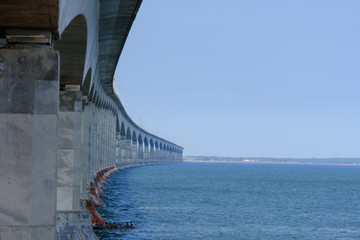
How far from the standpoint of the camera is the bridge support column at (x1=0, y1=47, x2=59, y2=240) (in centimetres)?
1038

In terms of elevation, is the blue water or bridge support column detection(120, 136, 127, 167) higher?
bridge support column detection(120, 136, 127, 167)

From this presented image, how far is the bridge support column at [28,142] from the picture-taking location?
408 inches

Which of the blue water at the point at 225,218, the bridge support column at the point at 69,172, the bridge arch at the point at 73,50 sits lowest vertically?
the blue water at the point at 225,218

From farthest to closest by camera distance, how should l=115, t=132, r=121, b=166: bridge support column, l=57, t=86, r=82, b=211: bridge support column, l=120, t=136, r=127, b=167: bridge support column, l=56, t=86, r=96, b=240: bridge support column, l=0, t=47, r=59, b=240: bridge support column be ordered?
l=120, t=136, r=127, b=167: bridge support column
l=115, t=132, r=121, b=166: bridge support column
l=57, t=86, r=82, b=211: bridge support column
l=56, t=86, r=96, b=240: bridge support column
l=0, t=47, r=59, b=240: bridge support column

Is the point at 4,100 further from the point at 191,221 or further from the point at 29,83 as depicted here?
the point at 191,221

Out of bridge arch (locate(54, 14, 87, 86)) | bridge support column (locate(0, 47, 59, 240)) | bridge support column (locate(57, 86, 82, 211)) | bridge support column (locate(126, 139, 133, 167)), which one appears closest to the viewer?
bridge support column (locate(0, 47, 59, 240))

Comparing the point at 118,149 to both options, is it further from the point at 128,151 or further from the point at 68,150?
the point at 68,150

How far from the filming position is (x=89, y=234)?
2627 cm

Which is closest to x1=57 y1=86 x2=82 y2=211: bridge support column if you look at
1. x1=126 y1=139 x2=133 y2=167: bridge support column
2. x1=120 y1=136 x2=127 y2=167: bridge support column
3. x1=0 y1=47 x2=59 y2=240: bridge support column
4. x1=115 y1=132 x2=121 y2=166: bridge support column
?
x1=0 y1=47 x2=59 y2=240: bridge support column

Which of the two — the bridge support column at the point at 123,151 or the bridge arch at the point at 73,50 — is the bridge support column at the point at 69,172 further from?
the bridge support column at the point at 123,151

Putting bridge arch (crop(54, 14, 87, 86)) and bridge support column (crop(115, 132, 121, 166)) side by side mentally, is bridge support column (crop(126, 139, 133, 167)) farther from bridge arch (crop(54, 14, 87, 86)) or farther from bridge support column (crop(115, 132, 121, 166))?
bridge arch (crop(54, 14, 87, 86))

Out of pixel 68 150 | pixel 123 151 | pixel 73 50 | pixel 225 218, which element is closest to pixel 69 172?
pixel 68 150

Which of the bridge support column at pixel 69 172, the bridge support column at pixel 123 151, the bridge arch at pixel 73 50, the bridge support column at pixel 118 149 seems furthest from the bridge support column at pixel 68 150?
the bridge support column at pixel 123 151

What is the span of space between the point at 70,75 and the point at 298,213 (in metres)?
38.5
